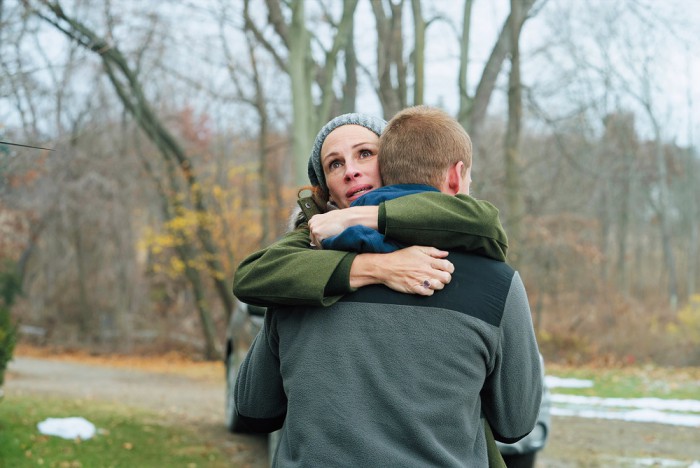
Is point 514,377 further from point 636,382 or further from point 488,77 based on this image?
point 636,382

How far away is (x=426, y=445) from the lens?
2.01m

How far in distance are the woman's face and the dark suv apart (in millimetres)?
2629

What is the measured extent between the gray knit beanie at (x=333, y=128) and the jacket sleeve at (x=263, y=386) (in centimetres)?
58

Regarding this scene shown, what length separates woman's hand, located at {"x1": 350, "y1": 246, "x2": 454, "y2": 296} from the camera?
2.07m

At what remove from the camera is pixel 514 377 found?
2170 mm

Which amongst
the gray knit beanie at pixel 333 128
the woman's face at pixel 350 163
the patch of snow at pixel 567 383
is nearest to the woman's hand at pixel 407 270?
the woman's face at pixel 350 163

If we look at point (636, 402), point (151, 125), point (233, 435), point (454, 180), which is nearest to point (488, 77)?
point (636, 402)

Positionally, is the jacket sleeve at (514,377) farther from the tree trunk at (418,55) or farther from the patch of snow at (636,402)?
the patch of snow at (636,402)

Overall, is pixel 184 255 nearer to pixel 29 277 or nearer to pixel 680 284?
pixel 29 277

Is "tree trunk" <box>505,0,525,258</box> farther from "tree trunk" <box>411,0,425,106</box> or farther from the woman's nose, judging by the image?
the woman's nose

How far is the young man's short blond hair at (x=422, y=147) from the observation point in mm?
2176

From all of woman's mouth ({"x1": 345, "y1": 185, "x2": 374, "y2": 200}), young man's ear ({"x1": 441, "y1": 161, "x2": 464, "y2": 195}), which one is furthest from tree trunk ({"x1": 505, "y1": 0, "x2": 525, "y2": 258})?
young man's ear ({"x1": 441, "y1": 161, "x2": 464, "y2": 195})

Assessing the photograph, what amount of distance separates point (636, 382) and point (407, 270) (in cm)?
1500

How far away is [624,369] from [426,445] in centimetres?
1872
